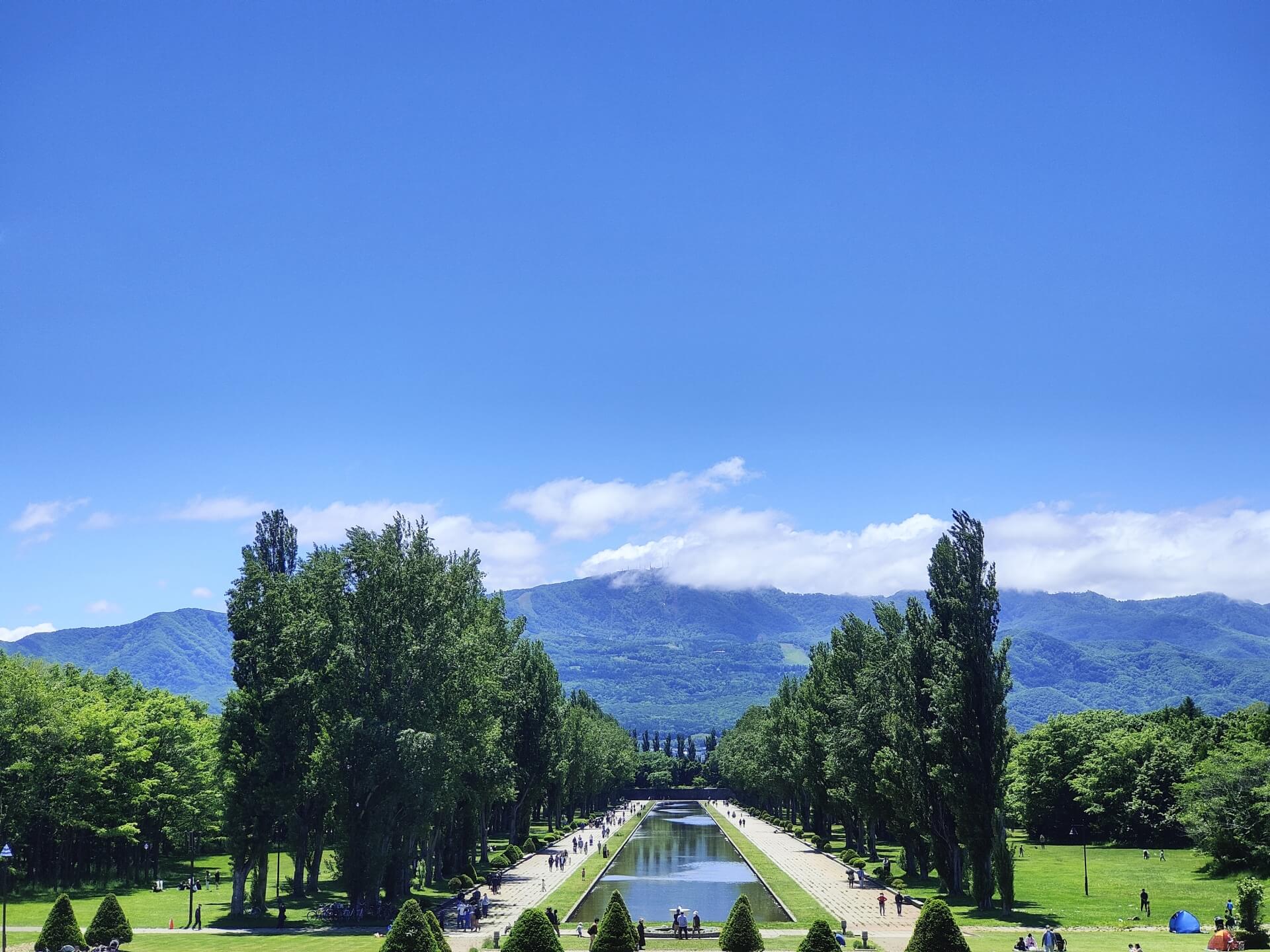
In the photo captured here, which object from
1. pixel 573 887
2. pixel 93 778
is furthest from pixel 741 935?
pixel 93 778

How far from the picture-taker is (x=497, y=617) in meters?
65.0

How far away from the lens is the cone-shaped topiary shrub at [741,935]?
38375 millimetres

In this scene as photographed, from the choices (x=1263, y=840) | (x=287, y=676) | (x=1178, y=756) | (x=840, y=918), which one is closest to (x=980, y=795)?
(x=840, y=918)

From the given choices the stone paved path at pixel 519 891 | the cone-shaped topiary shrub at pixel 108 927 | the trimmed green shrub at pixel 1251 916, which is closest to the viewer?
the cone-shaped topiary shrub at pixel 108 927

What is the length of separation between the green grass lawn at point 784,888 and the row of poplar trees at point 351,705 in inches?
707

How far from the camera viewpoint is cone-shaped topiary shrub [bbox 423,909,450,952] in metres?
33.3

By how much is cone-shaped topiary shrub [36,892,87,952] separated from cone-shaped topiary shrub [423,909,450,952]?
14.2 meters

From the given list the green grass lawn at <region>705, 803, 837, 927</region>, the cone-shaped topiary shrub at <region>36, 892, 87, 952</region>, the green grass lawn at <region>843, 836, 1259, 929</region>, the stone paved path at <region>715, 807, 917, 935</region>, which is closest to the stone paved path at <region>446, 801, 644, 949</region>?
the green grass lawn at <region>705, 803, 837, 927</region>

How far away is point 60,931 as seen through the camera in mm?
38125

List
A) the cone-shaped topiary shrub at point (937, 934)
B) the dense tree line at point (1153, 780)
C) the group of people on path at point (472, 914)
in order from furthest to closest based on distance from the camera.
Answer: the dense tree line at point (1153, 780)
the group of people on path at point (472, 914)
the cone-shaped topiary shrub at point (937, 934)

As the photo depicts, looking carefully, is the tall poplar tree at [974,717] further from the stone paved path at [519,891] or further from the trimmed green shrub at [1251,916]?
the stone paved path at [519,891]

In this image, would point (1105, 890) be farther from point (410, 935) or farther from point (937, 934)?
point (410, 935)

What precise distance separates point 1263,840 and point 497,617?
49572 mm

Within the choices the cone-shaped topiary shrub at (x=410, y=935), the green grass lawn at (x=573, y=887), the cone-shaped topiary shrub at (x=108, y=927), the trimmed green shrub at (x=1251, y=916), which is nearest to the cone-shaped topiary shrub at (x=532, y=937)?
the cone-shaped topiary shrub at (x=410, y=935)
